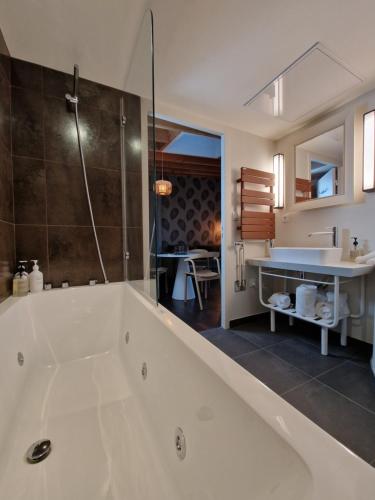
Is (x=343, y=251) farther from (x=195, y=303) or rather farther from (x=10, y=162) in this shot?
(x=10, y=162)

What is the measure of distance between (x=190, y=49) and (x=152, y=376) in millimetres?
1901

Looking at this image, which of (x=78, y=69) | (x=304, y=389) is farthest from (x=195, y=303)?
(x=78, y=69)

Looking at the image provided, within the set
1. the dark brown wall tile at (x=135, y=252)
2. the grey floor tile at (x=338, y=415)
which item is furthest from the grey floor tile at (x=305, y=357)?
the dark brown wall tile at (x=135, y=252)

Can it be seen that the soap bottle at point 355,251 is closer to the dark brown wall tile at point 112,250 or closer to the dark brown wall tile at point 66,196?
the dark brown wall tile at point 112,250

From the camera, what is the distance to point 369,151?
180cm

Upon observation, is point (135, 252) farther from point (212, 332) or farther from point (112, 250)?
point (212, 332)

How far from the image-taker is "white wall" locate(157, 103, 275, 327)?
7.67 ft

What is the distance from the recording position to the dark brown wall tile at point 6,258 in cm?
130

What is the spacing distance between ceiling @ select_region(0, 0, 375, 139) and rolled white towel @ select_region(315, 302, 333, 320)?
5.91 ft

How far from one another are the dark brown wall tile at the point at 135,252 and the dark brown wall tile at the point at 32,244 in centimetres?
61

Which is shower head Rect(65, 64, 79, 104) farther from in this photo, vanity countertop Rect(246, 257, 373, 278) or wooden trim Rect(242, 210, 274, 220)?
vanity countertop Rect(246, 257, 373, 278)

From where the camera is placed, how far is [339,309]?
185 cm

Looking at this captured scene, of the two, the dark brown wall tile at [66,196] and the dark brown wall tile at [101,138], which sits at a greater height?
the dark brown wall tile at [101,138]

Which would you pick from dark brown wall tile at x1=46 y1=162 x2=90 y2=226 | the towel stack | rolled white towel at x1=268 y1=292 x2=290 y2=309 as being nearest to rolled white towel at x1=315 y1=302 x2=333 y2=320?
the towel stack
